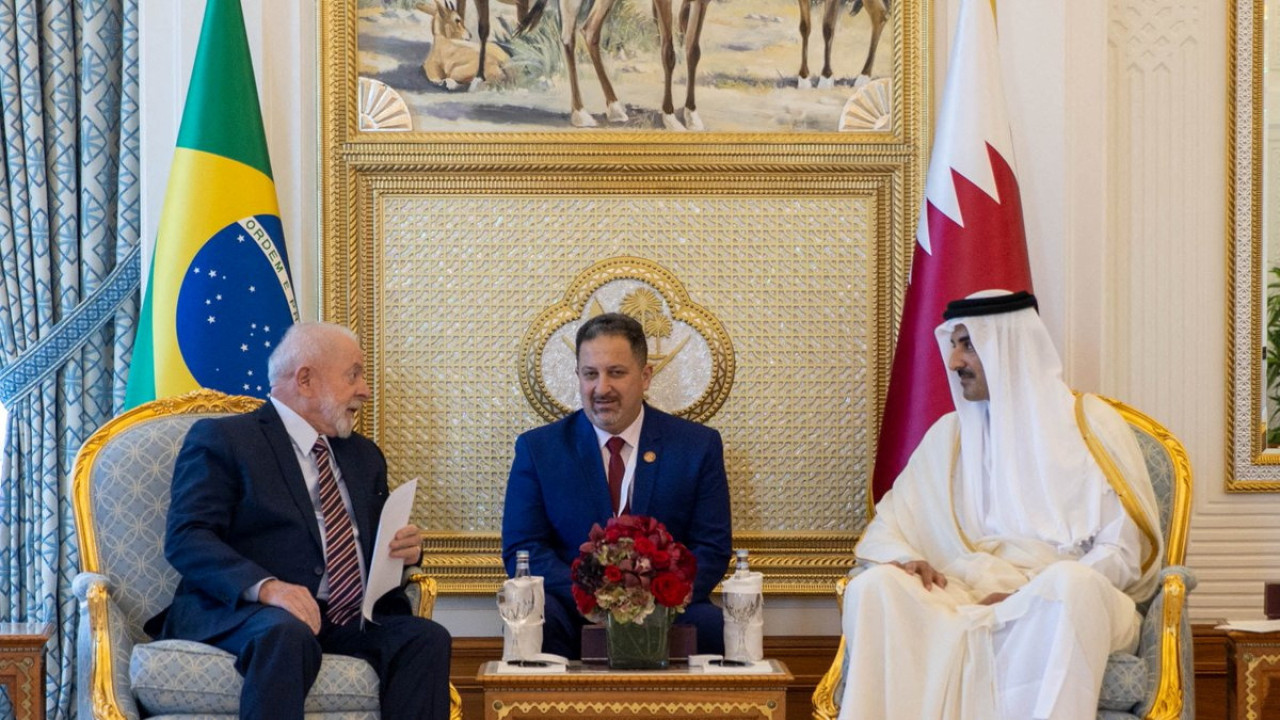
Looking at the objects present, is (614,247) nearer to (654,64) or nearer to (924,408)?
(654,64)

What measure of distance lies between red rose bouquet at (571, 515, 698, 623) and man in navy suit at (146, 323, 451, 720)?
50 centimetres

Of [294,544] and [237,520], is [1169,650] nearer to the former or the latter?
[294,544]

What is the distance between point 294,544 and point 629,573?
1.02 m

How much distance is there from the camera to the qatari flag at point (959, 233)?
16.8ft

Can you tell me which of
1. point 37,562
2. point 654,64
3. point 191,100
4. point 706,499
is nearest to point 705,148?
point 654,64

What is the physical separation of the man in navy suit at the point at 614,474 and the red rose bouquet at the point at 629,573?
0.80 metres

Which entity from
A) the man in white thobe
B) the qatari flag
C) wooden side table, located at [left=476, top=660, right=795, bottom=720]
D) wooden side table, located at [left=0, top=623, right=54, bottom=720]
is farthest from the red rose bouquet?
wooden side table, located at [left=0, top=623, right=54, bottom=720]

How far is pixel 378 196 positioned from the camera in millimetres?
5531

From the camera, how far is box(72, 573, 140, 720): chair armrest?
396cm

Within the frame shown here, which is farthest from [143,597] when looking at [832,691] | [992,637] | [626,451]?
[992,637]

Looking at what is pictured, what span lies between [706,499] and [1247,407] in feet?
7.08

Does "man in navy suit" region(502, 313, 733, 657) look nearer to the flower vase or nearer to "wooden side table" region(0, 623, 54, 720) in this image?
the flower vase

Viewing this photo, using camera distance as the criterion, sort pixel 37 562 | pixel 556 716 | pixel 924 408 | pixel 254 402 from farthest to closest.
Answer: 1. pixel 37 562
2. pixel 924 408
3. pixel 254 402
4. pixel 556 716

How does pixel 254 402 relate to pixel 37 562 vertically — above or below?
above
